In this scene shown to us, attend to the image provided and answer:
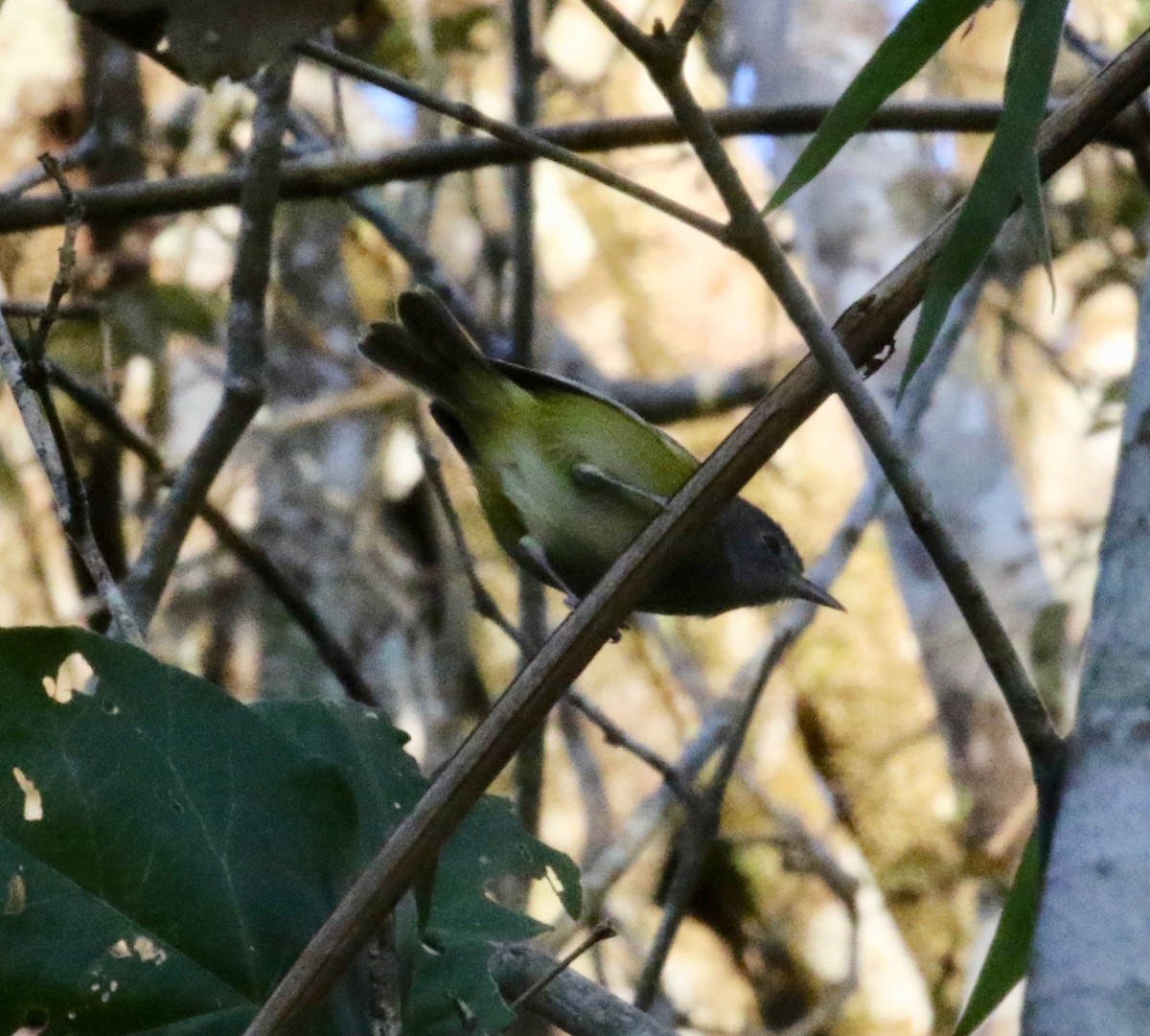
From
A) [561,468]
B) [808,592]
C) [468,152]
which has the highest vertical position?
[468,152]

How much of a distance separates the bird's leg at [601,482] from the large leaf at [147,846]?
1.11 metres

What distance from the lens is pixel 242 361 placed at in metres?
2.19

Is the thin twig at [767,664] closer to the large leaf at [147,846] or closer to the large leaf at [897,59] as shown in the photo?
the large leaf at [897,59]

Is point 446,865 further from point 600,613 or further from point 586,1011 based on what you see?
point 600,613

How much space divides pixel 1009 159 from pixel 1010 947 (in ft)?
2.26

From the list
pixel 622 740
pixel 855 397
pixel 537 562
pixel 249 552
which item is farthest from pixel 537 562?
pixel 855 397

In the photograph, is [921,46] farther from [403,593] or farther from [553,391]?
[403,593]

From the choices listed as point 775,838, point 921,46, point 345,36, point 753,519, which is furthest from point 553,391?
point 345,36

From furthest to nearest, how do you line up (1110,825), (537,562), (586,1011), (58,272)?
(537,562), (58,272), (586,1011), (1110,825)

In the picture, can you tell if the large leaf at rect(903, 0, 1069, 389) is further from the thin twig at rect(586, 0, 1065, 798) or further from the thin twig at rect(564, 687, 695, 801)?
the thin twig at rect(564, 687, 695, 801)

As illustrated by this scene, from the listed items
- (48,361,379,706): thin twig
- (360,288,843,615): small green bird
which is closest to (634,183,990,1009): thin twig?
(360,288,843,615): small green bird

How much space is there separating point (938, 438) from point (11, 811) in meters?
4.00

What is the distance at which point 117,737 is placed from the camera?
1.30 meters

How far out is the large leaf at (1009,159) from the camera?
3.84 feet
